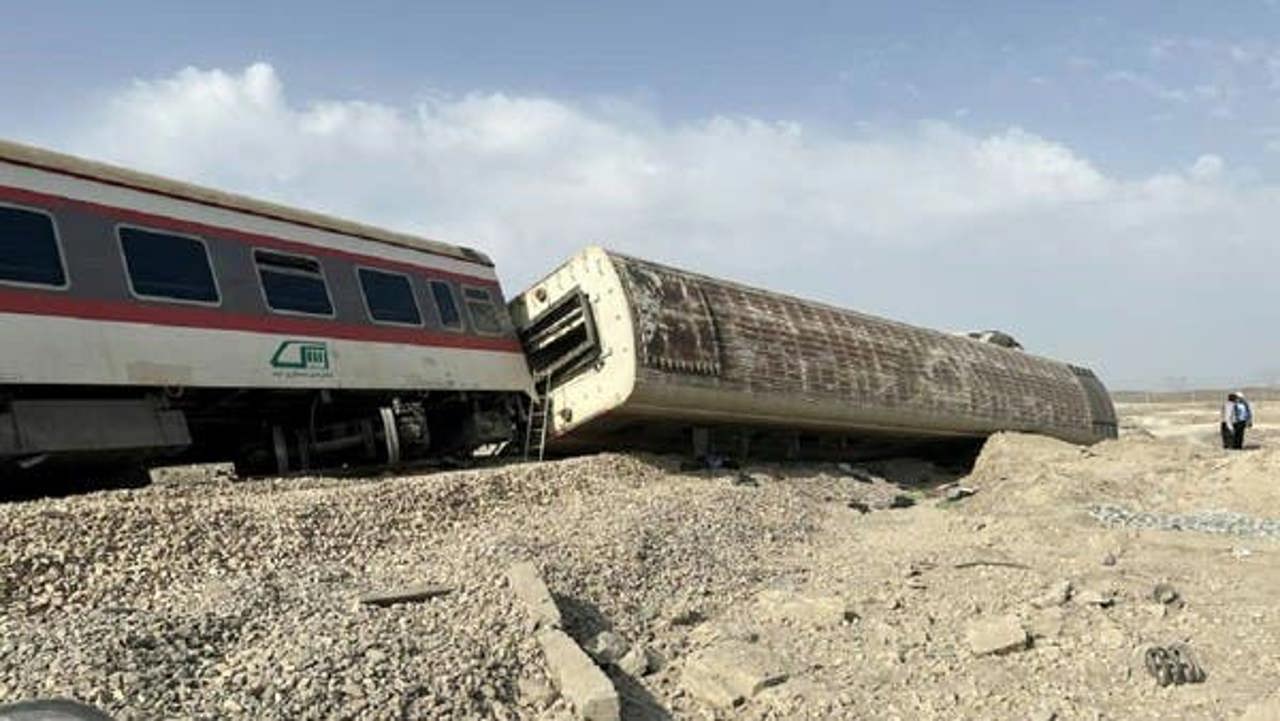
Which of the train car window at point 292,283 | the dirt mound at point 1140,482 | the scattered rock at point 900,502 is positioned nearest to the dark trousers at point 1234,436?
the dirt mound at point 1140,482

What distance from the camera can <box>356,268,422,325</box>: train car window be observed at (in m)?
12.4

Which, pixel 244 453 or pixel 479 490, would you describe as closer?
pixel 479 490

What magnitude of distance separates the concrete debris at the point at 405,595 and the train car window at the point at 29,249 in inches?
173

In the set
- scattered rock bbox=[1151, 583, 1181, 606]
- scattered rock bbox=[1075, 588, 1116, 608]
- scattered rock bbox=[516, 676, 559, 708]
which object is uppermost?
scattered rock bbox=[516, 676, 559, 708]

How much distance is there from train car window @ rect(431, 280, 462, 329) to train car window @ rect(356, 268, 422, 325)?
0.48 m

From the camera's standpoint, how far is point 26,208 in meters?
8.74

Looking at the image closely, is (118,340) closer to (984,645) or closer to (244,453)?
(244,453)

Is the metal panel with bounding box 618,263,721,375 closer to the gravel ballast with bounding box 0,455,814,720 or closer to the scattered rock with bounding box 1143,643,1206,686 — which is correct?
the gravel ballast with bounding box 0,455,814,720

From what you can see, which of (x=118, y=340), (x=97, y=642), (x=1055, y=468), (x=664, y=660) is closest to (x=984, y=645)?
(x=664, y=660)

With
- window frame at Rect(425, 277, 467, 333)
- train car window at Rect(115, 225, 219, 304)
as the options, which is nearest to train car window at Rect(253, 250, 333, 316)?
train car window at Rect(115, 225, 219, 304)

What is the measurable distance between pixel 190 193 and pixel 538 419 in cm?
565

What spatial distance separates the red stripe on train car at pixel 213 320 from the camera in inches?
339

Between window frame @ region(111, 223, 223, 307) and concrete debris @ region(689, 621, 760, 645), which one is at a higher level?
window frame @ region(111, 223, 223, 307)

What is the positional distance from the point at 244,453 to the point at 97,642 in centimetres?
750
